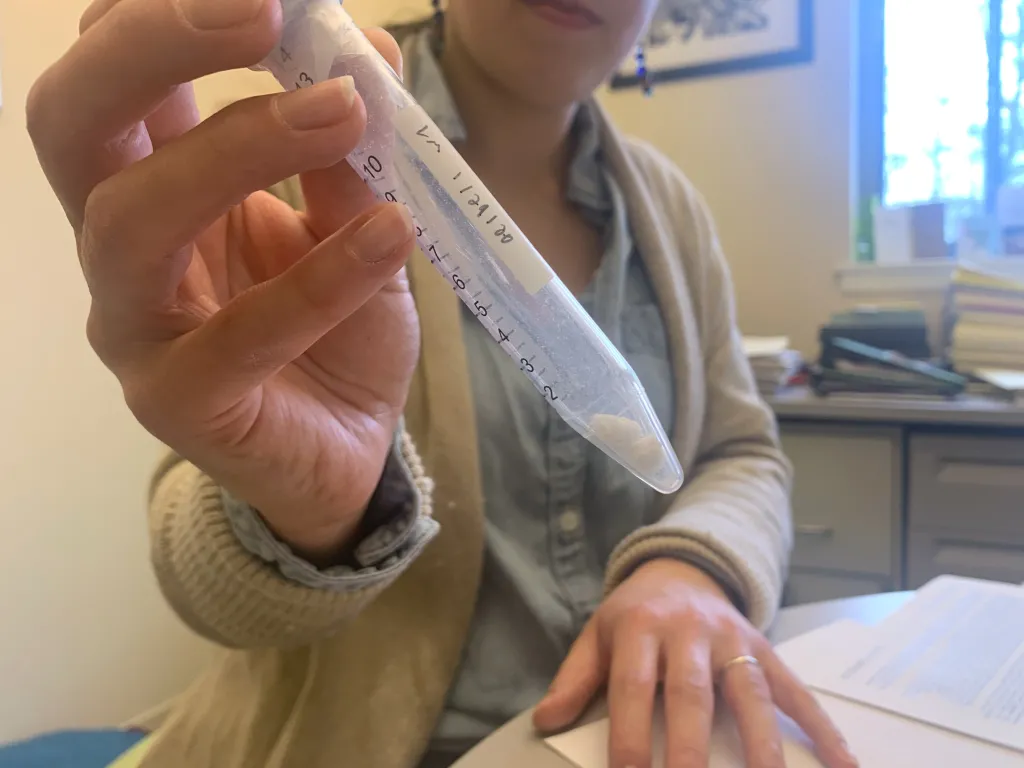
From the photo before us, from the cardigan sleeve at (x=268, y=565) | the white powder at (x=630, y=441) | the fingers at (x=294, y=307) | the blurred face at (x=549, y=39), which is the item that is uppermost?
the blurred face at (x=549, y=39)

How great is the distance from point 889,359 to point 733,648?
1.04 meters

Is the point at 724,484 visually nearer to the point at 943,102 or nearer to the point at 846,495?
the point at 846,495

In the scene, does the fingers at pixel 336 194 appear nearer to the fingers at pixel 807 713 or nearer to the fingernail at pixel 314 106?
the fingernail at pixel 314 106

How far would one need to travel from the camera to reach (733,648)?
0.49 meters

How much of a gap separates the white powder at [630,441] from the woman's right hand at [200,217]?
0.12m

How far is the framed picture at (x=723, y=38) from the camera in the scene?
69.5 inches

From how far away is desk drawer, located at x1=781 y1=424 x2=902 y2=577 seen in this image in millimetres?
1312

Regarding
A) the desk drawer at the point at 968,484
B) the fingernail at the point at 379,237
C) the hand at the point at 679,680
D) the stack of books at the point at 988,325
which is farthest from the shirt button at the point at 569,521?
the stack of books at the point at 988,325

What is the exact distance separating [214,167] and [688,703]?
0.37 metres

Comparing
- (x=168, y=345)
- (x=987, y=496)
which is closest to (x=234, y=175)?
(x=168, y=345)

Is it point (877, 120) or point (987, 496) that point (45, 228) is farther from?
point (877, 120)

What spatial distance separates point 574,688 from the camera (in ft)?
1.59

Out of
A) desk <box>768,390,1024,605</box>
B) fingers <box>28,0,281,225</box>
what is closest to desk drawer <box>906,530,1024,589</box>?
desk <box>768,390,1024,605</box>

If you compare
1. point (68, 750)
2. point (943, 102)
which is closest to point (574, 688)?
point (68, 750)
